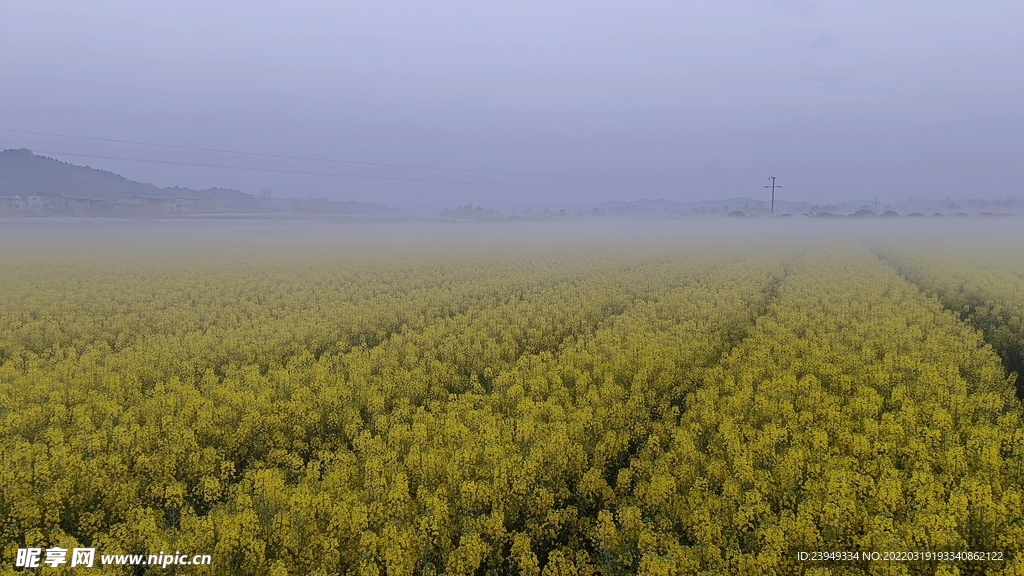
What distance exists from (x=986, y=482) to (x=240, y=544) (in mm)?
8572

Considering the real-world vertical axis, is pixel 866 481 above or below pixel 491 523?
above

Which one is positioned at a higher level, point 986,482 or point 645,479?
point 986,482

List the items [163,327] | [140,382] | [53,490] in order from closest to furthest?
1. [53,490]
2. [140,382]
3. [163,327]

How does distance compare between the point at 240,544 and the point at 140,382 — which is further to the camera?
the point at 140,382

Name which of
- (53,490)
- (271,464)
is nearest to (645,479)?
(271,464)

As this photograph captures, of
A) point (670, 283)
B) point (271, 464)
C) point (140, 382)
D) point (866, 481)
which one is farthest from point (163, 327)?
point (670, 283)

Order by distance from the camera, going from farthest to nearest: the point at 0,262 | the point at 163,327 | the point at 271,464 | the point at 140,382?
the point at 0,262
the point at 163,327
the point at 140,382
the point at 271,464

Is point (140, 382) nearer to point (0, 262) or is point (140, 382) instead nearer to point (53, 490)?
point (53, 490)

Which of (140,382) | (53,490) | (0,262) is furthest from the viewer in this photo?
(0,262)

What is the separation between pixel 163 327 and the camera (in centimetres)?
1688

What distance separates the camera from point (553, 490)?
23.8 ft

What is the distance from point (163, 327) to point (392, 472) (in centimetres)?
1395

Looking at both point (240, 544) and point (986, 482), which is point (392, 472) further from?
point (986, 482)

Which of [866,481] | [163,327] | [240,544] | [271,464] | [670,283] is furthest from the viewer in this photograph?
[670,283]
